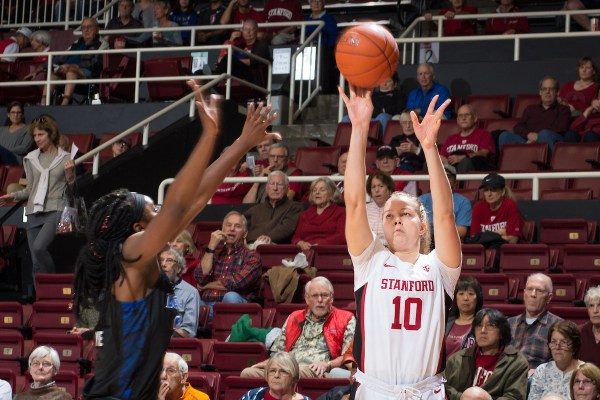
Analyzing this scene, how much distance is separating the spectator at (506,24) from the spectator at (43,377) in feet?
25.4

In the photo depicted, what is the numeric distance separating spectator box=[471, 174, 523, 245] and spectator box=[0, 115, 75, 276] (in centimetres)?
402

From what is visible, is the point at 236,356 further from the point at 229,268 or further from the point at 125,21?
the point at 125,21

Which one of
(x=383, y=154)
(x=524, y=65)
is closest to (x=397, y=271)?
(x=383, y=154)

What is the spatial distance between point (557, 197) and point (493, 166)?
2.90 feet

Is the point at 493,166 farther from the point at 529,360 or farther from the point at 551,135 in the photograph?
the point at 529,360

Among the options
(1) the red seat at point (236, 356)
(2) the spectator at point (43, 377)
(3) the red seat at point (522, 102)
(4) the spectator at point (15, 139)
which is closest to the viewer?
(2) the spectator at point (43, 377)

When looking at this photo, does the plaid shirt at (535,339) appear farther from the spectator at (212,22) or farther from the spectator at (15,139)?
the spectator at (212,22)

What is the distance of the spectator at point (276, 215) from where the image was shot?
1073 centimetres

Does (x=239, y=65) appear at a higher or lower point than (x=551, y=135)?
higher

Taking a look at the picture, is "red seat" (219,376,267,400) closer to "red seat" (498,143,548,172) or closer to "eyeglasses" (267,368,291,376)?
"eyeglasses" (267,368,291,376)

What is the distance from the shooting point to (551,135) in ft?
37.9

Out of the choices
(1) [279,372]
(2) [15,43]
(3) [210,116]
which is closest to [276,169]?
(1) [279,372]

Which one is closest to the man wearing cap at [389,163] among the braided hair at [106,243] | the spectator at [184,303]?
the spectator at [184,303]

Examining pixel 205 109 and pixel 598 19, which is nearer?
pixel 205 109
